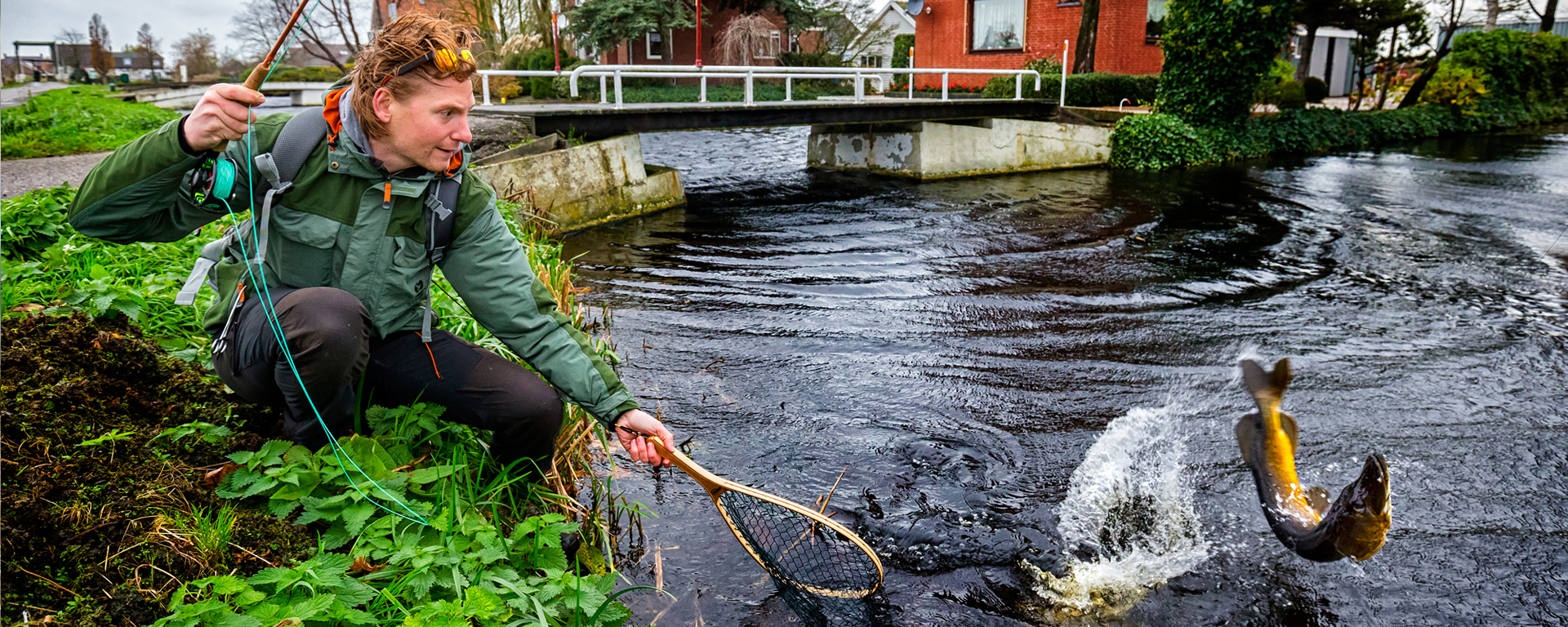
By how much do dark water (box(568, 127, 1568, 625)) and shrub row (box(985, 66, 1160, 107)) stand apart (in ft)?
37.9

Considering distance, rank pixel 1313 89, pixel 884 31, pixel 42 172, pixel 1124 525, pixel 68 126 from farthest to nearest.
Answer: pixel 884 31
pixel 1313 89
pixel 68 126
pixel 42 172
pixel 1124 525

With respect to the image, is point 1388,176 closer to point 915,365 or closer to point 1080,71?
point 1080,71

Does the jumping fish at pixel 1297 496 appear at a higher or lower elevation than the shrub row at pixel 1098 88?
lower

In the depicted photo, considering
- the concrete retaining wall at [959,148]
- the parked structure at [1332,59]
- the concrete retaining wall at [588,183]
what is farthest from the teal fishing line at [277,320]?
the parked structure at [1332,59]

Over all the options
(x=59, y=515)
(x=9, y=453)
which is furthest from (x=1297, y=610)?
(x=9, y=453)

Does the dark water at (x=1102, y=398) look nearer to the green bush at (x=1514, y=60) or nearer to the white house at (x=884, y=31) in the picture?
the green bush at (x=1514, y=60)

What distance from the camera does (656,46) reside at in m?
37.6

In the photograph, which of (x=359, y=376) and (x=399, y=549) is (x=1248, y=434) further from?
(x=359, y=376)

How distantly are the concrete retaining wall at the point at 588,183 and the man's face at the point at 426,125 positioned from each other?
A: 23.2 ft

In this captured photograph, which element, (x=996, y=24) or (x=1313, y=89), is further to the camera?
(x=996, y=24)

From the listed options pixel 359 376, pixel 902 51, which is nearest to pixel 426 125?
pixel 359 376

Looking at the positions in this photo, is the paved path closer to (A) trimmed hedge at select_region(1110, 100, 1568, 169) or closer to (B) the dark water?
(B) the dark water

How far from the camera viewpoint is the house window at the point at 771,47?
3356 cm

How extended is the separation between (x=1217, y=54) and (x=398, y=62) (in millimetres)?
19351
